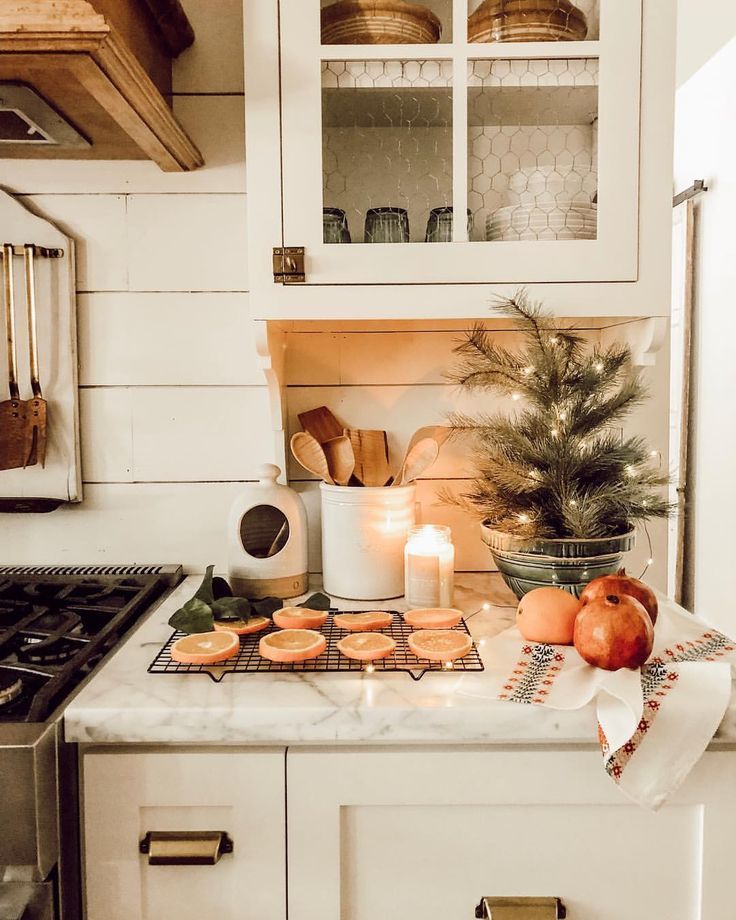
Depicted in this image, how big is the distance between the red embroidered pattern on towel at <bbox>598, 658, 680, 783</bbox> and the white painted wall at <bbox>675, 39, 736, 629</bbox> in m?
1.89

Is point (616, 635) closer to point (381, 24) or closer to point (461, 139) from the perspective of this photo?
point (461, 139)

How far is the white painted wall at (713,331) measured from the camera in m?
2.57

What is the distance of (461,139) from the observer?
1098 mm

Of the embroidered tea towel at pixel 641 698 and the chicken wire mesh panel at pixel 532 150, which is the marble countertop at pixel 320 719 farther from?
the chicken wire mesh panel at pixel 532 150

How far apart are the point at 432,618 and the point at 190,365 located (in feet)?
2.20

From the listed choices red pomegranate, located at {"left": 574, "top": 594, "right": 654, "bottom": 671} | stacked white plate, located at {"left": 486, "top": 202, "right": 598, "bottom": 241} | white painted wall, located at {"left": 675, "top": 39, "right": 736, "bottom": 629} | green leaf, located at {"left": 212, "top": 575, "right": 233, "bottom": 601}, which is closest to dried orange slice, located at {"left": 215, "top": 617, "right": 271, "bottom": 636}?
green leaf, located at {"left": 212, "top": 575, "right": 233, "bottom": 601}

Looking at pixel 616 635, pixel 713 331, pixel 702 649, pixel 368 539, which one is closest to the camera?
pixel 616 635

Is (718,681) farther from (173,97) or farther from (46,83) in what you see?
(173,97)

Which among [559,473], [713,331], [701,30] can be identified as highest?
[701,30]

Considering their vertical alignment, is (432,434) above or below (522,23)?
below

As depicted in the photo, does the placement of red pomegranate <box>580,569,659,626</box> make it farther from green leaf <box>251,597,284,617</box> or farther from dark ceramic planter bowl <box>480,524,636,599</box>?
green leaf <box>251,597,284,617</box>

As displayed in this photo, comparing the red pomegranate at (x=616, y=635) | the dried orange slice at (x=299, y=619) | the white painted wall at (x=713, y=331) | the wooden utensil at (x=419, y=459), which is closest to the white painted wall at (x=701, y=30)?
the white painted wall at (x=713, y=331)

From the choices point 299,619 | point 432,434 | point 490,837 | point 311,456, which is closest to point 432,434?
point 432,434

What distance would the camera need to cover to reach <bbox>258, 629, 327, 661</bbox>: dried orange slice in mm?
916
